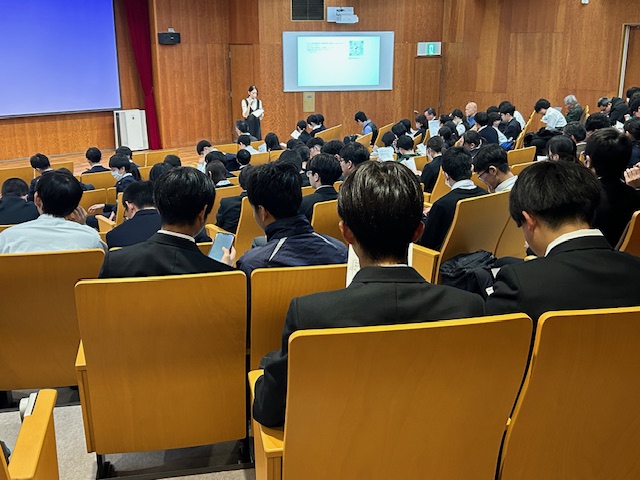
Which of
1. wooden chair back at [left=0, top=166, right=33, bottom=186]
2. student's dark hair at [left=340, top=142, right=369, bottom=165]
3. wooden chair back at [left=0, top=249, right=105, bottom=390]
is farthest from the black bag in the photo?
wooden chair back at [left=0, top=166, right=33, bottom=186]

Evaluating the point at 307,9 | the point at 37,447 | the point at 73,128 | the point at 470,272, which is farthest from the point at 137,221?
the point at 307,9

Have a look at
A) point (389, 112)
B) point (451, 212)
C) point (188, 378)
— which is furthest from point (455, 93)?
point (188, 378)

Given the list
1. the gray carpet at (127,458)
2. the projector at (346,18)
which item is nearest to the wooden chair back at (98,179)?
the gray carpet at (127,458)

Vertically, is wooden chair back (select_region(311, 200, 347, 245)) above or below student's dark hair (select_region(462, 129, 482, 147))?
below

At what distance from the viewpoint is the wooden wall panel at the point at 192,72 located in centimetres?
1193

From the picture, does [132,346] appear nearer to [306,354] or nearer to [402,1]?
[306,354]

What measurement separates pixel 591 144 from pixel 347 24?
10.1 meters

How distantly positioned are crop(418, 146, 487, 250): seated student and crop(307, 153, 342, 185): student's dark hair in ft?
2.53

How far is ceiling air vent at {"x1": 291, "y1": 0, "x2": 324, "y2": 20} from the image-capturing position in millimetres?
12453

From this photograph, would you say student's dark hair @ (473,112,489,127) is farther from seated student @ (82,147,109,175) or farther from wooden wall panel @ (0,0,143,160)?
wooden wall panel @ (0,0,143,160)

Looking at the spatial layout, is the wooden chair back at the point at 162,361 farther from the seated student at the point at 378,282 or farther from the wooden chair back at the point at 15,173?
the wooden chair back at the point at 15,173

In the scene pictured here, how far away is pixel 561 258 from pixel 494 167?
2.55 metres

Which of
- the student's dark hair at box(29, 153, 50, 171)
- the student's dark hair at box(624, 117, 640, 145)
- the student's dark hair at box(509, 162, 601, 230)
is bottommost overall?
the student's dark hair at box(29, 153, 50, 171)

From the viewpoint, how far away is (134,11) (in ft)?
38.3
